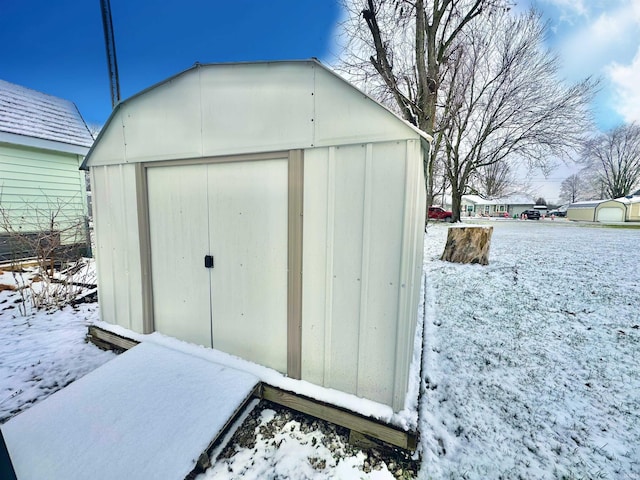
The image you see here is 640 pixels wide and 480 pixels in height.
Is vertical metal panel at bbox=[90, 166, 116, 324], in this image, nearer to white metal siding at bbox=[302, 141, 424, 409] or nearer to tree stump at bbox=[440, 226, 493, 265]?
white metal siding at bbox=[302, 141, 424, 409]

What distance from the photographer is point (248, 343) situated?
7.77 ft

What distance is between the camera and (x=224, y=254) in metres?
2.40

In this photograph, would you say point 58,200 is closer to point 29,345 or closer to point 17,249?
point 17,249

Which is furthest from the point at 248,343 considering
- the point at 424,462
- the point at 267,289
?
the point at 424,462

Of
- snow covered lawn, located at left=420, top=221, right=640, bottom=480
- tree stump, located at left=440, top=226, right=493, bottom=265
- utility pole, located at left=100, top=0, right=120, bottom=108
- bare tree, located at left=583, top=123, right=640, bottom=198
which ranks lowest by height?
A: snow covered lawn, located at left=420, top=221, right=640, bottom=480

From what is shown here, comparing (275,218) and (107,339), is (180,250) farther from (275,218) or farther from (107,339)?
(107,339)

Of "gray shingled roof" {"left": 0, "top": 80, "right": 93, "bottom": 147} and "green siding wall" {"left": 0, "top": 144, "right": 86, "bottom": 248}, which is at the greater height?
"gray shingled roof" {"left": 0, "top": 80, "right": 93, "bottom": 147}

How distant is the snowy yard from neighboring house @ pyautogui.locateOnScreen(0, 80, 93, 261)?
8.55 feet

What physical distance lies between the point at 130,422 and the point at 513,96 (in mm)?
17570

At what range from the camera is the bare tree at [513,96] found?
1035 centimetres

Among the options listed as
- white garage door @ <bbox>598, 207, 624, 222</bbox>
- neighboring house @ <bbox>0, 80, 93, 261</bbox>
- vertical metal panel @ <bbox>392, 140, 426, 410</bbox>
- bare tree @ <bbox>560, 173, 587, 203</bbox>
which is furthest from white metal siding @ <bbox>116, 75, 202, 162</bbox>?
bare tree @ <bbox>560, 173, 587, 203</bbox>

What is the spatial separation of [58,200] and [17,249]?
1700 millimetres

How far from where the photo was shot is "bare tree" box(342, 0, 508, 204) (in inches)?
279

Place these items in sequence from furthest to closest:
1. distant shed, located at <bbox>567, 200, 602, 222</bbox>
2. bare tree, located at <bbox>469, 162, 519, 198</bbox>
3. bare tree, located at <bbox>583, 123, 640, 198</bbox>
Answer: bare tree, located at <bbox>469, 162, 519, 198</bbox>
bare tree, located at <bbox>583, 123, 640, 198</bbox>
distant shed, located at <bbox>567, 200, 602, 222</bbox>
